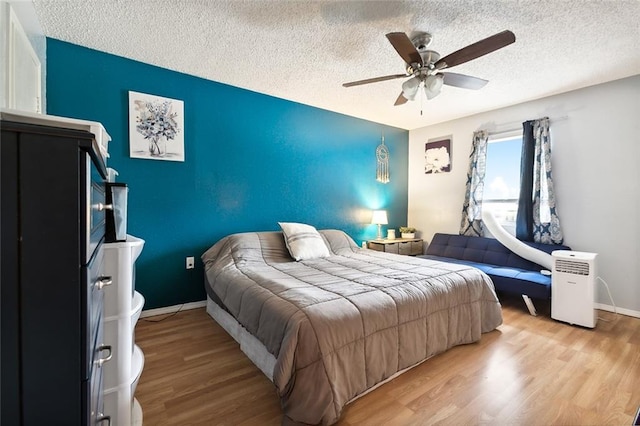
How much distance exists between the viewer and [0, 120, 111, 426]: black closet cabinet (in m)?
0.52

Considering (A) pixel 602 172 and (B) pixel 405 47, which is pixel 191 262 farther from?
A: (A) pixel 602 172

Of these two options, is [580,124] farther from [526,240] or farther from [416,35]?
[416,35]

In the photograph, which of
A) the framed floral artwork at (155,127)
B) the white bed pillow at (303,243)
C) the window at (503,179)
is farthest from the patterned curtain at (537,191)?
the framed floral artwork at (155,127)

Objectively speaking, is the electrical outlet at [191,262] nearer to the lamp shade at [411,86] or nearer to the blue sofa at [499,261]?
the lamp shade at [411,86]

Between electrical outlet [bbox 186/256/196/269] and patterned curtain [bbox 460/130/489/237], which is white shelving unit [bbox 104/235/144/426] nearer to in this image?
electrical outlet [bbox 186/256/196/269]

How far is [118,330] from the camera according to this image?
128 cm

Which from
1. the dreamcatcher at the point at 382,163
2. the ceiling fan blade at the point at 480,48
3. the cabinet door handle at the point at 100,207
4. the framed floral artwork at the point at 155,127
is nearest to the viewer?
the cabinet door handle at the point at 100,207

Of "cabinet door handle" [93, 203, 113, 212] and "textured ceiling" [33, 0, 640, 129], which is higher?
"textured ceiling" [33, 0, 640, 129]

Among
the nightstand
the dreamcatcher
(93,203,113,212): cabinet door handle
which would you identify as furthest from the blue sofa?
(93,203,113,212): cabinet door handle

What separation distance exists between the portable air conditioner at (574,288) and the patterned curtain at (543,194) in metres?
0.65

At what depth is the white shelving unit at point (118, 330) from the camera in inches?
49.0

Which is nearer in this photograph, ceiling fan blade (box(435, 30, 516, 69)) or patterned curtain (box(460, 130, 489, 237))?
A: ceiling fan blade (box(435, 30, 516, 69))

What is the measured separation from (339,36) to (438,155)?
2971 mm

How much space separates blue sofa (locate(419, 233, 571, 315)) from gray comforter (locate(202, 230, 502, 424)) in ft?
2.35
